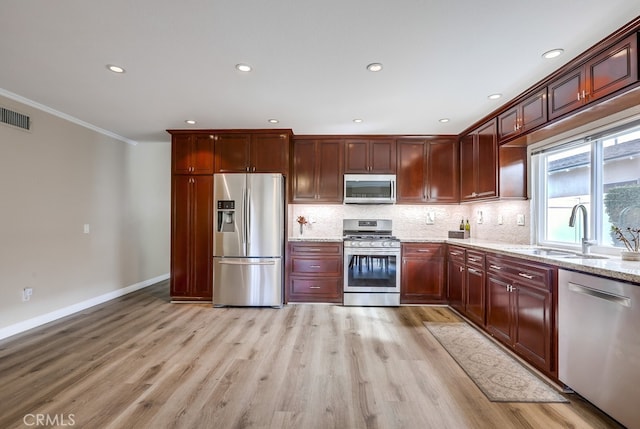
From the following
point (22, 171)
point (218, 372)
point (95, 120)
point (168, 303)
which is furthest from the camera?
point (168, 303)

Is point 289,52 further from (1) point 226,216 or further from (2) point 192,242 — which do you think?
(2) point 192,242

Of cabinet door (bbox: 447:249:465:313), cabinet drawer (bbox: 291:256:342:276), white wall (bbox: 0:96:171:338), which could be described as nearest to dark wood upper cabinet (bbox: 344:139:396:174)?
cabinet drawer (bbox: 291:256:342:276)

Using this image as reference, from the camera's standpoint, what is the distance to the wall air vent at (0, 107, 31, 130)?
288cm

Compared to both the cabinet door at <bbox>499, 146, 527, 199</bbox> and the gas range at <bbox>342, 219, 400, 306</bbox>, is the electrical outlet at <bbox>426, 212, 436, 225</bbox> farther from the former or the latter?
the cabinet door at <bbox>499, 146, 527, 199</bbox>

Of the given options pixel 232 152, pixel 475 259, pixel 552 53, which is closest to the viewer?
pixel 552 53

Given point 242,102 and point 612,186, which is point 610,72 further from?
point 242,102

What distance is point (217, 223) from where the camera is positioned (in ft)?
12.8

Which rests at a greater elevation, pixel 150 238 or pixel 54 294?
pixel 150 238

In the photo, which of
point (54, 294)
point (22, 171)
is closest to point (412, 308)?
point (54, 294)

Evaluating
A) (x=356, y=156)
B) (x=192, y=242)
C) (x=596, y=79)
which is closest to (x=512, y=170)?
(x=596, y=79)

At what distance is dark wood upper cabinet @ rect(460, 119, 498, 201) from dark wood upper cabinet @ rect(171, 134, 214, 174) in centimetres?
362

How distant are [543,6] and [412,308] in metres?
3.37

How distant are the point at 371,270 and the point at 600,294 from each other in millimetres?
2480

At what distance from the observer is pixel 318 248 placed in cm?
407
